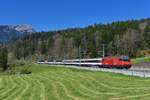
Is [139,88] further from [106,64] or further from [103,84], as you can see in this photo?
[106,64]

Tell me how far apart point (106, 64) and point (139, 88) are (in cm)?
6173

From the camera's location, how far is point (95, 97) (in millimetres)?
30156

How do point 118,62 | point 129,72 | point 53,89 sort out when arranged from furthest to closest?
point 118,62, point 129,72, point 53,89

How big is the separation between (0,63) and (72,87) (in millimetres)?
153758

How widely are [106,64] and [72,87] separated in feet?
185

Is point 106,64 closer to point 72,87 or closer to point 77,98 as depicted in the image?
point 72,87

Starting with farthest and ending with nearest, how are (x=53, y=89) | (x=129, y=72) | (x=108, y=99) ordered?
(x=129, y=72)
(x=53, y=89)
(x=108, y=99)

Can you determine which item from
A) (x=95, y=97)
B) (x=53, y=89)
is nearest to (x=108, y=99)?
(x=95, y=97)

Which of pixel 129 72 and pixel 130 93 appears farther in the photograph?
pixel 129 72

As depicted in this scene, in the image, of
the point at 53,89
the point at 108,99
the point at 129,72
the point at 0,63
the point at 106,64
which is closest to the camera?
the point at 108,99

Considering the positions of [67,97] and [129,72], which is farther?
[129,72]

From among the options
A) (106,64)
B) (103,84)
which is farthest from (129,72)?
(106,64)

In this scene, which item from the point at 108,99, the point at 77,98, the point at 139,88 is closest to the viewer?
the point at 108,99

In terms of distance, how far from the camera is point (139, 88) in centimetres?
3250
